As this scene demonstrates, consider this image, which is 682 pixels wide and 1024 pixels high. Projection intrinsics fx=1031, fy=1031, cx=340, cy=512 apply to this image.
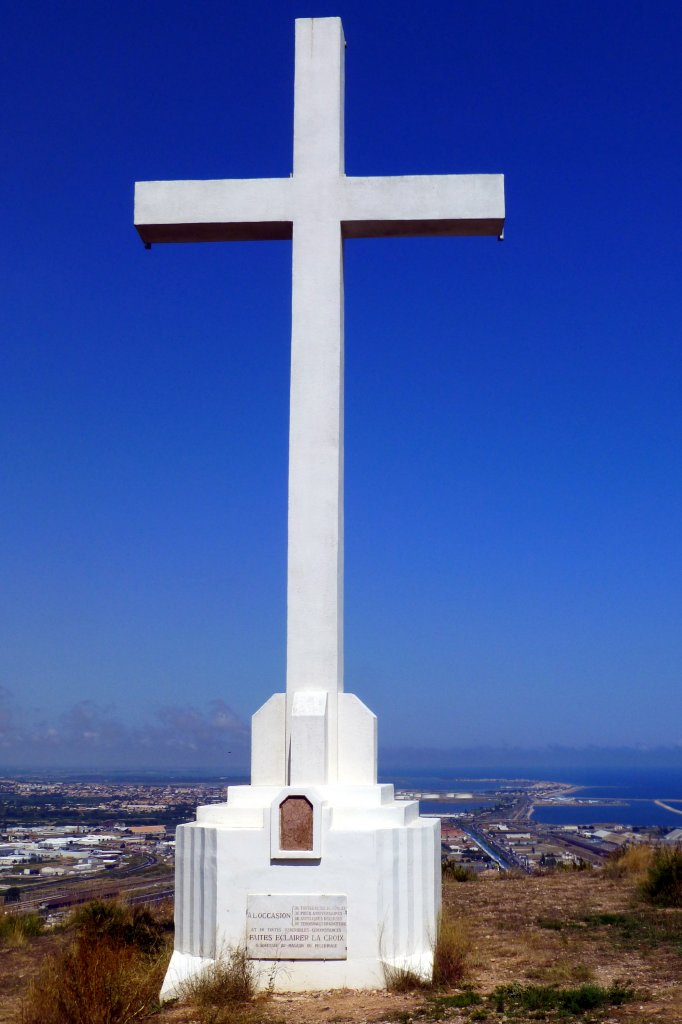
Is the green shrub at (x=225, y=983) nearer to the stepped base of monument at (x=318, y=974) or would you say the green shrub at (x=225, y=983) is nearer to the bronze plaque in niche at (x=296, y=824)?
the stepped base of monument at (x=318, y=974)

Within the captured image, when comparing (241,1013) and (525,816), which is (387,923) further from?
(525,816)

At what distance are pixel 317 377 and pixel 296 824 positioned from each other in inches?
160

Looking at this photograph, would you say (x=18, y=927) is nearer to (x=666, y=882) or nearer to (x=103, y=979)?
(x=103, y=979)

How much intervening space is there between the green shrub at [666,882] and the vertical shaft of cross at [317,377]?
5.30 meters

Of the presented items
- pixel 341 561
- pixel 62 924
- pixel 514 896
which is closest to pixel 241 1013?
pixel 341 561

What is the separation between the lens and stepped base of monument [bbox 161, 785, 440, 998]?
8133 mm

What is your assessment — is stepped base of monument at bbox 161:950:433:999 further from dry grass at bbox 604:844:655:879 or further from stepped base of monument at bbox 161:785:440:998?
dry grass at bbox 604:844:655:879

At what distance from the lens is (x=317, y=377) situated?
9766 millimetres

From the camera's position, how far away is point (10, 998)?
8.27 m

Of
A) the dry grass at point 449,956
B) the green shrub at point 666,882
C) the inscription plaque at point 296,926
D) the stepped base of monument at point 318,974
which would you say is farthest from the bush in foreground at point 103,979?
the green shrub at point 666,882

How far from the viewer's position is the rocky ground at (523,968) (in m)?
7.12

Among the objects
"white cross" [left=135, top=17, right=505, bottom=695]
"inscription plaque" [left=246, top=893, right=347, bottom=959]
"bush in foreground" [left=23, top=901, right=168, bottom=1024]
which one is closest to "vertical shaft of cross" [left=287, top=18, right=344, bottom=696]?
"white cross" [left=135, top=17, right=505, bottom=695]

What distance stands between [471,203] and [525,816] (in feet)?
66.0

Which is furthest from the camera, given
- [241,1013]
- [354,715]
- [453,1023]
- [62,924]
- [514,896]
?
[514,896]
